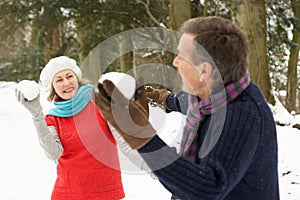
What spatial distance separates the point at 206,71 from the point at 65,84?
1.66 metres

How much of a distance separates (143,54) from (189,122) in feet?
30.1

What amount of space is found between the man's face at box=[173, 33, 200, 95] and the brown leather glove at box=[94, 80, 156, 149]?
0.24 meters

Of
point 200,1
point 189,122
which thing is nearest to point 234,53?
point 189,122

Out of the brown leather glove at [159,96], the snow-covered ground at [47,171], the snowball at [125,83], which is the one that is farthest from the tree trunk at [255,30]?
the snowball at [125,83]

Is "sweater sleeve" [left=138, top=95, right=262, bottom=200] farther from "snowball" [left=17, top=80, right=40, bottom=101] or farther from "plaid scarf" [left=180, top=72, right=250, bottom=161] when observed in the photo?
"snowball" [left=17, top=80, right=40, bottom=101]

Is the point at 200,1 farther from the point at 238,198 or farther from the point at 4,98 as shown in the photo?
the point at 238,198

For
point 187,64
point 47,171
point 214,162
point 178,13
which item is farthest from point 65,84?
point 178,13

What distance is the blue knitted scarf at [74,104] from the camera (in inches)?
112

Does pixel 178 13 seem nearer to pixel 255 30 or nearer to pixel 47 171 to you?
pixel 255 30

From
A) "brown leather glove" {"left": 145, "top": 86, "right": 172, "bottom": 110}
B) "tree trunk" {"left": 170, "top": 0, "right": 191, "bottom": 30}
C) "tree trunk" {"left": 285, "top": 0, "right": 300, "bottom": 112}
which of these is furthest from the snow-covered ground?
"tree trunk" {"left": 285, "top": 0, "right": 300, "bottom": 112}

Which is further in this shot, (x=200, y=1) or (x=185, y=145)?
(x=200, y=1)

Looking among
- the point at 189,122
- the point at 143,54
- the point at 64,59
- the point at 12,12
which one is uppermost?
the point at 12,12

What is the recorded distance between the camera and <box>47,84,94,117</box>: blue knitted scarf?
2855mm

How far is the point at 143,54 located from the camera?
1073cm
